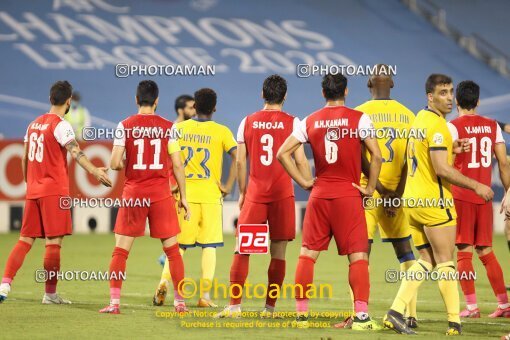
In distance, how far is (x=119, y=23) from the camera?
27.5 meters

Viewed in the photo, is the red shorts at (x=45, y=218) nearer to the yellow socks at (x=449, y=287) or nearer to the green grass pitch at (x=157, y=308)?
the green grass pitch at (x=157, y=308)

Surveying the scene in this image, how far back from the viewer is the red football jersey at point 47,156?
985 centimetres

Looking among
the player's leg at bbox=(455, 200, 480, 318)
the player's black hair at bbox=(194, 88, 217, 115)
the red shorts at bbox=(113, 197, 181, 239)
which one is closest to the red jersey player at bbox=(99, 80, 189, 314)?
the red shorts at bbox=(113, 197, 181, 239)

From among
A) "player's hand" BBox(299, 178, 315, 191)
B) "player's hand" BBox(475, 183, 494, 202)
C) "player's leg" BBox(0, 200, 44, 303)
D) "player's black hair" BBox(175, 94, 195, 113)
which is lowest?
"player's leg" BBox(0, 200, 44, 303)

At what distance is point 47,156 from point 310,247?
10.4 ft

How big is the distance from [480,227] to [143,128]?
3.53 metres

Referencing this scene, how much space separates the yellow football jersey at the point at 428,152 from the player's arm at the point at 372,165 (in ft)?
0.99

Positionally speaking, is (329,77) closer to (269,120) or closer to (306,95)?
(269,120)

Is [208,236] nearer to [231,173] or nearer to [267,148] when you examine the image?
[231,173]

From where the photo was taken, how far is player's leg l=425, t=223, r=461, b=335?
26.1 ft

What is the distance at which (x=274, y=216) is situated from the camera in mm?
9195

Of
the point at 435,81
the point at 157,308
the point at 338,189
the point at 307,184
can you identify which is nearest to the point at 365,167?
the point at 338,189

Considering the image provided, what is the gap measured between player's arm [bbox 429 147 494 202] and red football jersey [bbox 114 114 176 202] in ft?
8.81

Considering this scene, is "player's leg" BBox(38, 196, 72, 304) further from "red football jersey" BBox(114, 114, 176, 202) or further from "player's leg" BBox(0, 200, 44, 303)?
"red football jersey" BBox(114, 114, 176, 202)
